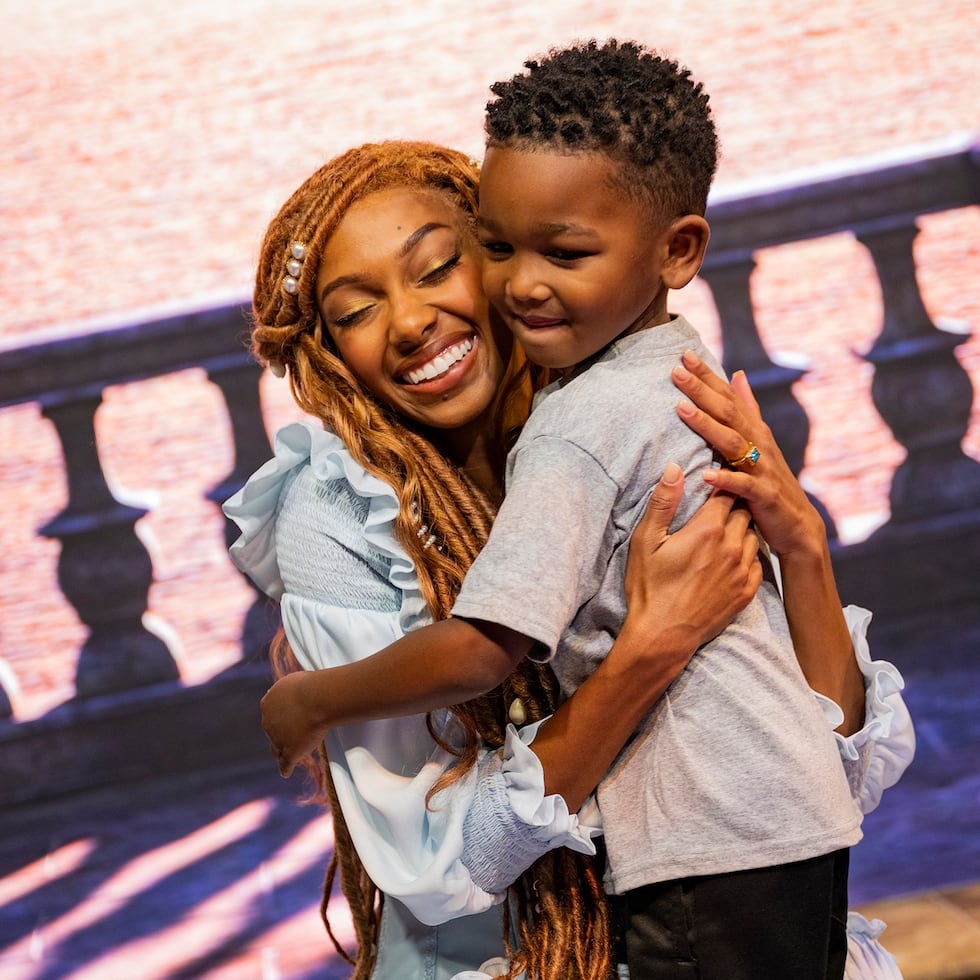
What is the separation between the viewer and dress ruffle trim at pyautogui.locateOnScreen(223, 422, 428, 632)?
60.4 inches

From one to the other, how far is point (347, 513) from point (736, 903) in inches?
26.3

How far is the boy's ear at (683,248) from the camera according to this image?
4.57ft

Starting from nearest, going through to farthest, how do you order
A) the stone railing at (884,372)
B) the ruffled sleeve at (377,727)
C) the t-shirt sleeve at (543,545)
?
the t-shirt sleeve at (543,545) → the ruffled sleeve at (377,727) → the stone railing at (884,372)

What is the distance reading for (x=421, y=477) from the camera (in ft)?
5.38

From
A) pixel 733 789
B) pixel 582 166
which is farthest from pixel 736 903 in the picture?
pixel 582 166

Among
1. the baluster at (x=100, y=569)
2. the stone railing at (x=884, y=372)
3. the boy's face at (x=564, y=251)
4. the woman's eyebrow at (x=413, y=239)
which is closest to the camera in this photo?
the boy's face at (x=564, y=251)

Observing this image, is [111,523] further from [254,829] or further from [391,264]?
[391,264]

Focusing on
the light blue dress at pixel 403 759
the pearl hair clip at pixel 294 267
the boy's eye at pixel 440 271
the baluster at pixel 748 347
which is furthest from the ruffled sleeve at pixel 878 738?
the baluster at pixel 748 347

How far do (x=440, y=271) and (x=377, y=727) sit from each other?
607 mm

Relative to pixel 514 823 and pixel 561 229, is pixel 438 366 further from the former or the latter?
pixel 514 823

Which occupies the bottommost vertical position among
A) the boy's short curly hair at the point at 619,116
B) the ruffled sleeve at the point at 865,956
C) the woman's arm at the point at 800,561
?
the ruffled sleeve at the point at 865,956

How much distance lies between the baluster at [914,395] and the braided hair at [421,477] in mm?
2330

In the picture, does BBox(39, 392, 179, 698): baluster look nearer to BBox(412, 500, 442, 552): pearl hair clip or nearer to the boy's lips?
BBox(412, 500, 442, 552): pearl hair clip

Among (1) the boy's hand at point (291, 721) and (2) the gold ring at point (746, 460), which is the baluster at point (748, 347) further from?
(1) the boy's hand at point (291, 721)
